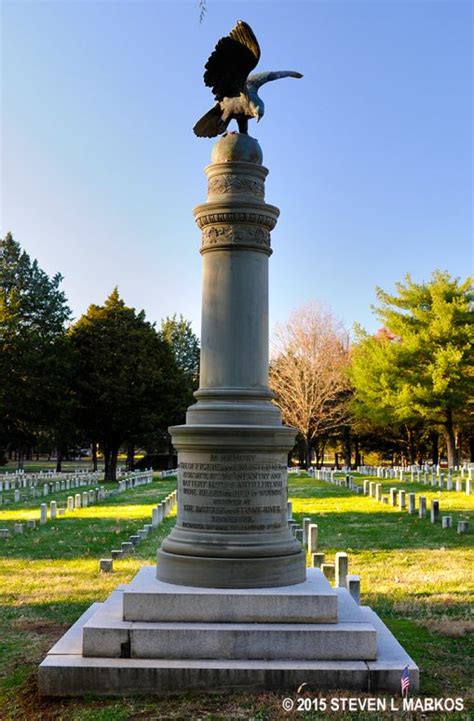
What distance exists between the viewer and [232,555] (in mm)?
7461

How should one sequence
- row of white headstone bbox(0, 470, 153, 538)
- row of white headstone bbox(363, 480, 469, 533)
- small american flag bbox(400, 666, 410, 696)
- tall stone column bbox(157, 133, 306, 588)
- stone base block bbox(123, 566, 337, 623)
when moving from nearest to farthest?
small american flag bbox(400, 666, 410, 696)
stone base block bbox(123, 566, 337, 623)
tall stone column bbox(157, 133, 306, 588)
row of white headstone bbox(363, 480, 469, 533)
row of white headstone bbox(0, 470, 153, 538)

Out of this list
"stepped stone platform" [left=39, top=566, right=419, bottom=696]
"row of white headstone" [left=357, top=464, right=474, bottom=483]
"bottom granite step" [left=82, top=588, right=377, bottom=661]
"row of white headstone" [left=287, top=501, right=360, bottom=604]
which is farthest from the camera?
"row of white headstone" [left=357, top=464, right=474, bottom=483]

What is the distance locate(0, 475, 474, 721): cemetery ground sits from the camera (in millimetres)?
6051

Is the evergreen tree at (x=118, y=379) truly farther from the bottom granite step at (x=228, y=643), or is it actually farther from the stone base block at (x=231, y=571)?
the bottom granite step at (x=228, y=643)

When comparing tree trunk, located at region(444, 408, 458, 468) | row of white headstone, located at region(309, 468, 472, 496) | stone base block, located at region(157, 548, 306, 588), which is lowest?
stone base block, located at region(157, 548, 306, 588)

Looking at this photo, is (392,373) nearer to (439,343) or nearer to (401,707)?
(439,343)

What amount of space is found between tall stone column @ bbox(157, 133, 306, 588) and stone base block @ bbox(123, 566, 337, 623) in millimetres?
369

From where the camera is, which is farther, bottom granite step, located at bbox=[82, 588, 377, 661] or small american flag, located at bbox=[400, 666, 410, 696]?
bottom granite step, located at bbox=[82, 588, 377, 661]

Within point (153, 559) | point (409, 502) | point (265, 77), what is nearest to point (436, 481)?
point (409, 502)

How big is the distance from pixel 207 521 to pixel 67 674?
2.03m

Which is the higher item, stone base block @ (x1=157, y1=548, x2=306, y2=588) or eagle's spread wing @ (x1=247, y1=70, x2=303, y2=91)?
eagle's spread wing @ (x1=247, y1=70, x2=303, y2=91)

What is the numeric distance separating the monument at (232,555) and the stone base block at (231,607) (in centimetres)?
1

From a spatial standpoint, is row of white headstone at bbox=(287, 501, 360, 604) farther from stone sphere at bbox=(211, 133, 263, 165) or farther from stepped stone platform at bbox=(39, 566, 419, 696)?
stone sphere at bbox=(211, 133, 263, 165)

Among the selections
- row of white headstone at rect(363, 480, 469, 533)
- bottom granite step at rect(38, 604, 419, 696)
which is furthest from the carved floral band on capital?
row of white headstone at rect(363, 480, 469, 533)
